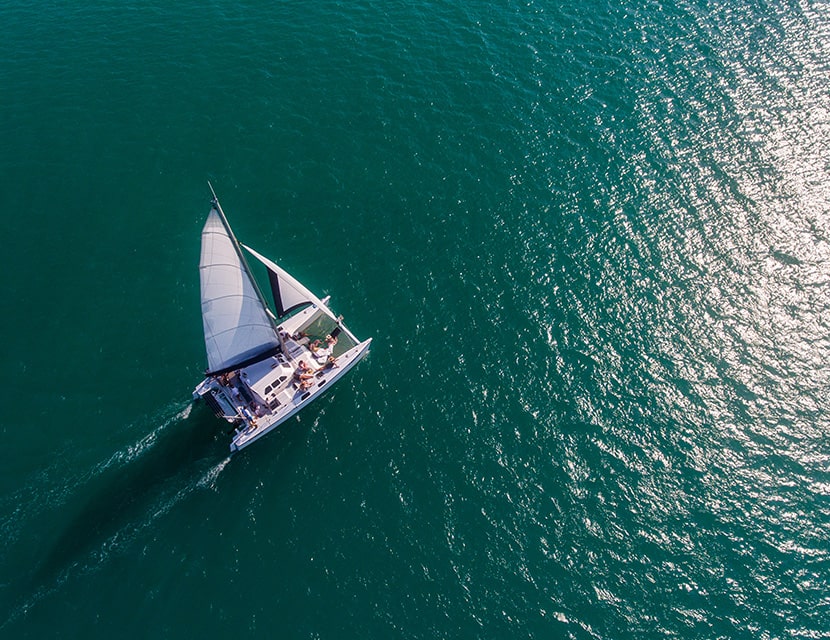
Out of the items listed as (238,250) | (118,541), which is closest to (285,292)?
(238,250)

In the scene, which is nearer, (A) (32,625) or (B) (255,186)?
(A) (32,625)

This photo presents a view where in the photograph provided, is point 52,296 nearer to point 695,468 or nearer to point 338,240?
point 338,240

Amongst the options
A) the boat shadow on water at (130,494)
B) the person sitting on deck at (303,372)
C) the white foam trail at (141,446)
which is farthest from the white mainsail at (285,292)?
the white foam trail at (141,446)

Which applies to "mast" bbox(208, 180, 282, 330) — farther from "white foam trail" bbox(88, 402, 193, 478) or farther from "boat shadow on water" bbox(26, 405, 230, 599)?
"boat shadow on water" bbox(26, 405, 230, 599)

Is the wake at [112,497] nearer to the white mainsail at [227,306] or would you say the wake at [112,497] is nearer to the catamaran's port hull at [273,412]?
the catamaran's port hull at [273,412]

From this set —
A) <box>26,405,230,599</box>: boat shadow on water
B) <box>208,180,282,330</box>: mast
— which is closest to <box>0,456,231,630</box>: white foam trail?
<box>26,405,230,599</box>: boat shadow on water

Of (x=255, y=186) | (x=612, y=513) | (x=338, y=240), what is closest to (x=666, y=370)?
(x=612, y=513)

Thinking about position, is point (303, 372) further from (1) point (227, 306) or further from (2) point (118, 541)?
(2) point (118, 541)
